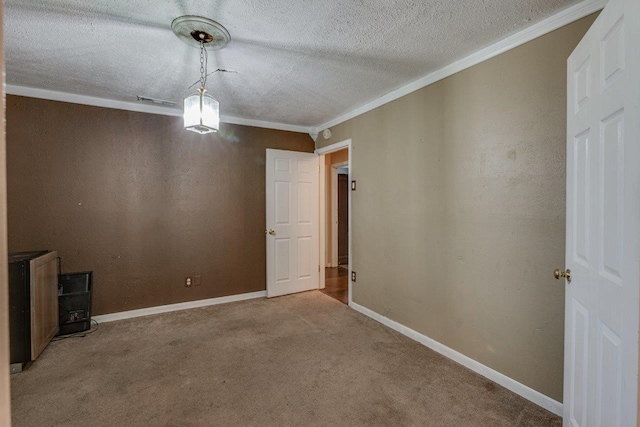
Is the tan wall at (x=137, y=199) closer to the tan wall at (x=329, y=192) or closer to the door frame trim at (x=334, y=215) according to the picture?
the tan wall at (x=329, y=192)

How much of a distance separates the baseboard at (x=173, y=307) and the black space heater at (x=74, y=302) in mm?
266

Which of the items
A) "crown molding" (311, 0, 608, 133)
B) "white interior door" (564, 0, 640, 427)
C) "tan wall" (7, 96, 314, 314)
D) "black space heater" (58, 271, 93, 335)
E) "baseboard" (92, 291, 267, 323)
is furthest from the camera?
"baseboard" (92, 291, 267, 323)

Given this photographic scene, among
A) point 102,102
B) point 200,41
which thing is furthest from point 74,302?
point 200,41

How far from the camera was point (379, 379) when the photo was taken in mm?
2254

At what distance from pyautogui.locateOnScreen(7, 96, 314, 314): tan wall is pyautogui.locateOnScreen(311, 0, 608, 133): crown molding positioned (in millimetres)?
2001

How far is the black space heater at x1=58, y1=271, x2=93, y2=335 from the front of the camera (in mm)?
3006

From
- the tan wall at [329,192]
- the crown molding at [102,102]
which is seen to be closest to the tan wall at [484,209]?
the crown molding at [102,102]

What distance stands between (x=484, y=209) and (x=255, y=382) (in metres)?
2.16

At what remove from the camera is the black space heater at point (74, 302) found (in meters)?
3.01

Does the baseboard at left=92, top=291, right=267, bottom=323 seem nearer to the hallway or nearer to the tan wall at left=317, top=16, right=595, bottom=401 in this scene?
the hallway

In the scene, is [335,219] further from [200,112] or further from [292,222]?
[200,112]

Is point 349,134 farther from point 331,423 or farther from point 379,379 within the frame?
point 331,423

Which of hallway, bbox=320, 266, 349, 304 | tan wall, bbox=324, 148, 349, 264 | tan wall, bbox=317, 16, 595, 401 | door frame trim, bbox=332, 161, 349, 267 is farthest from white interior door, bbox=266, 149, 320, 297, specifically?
door frame trim, bbox=332, 161, 349, 267

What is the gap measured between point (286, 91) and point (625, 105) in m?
2.69
